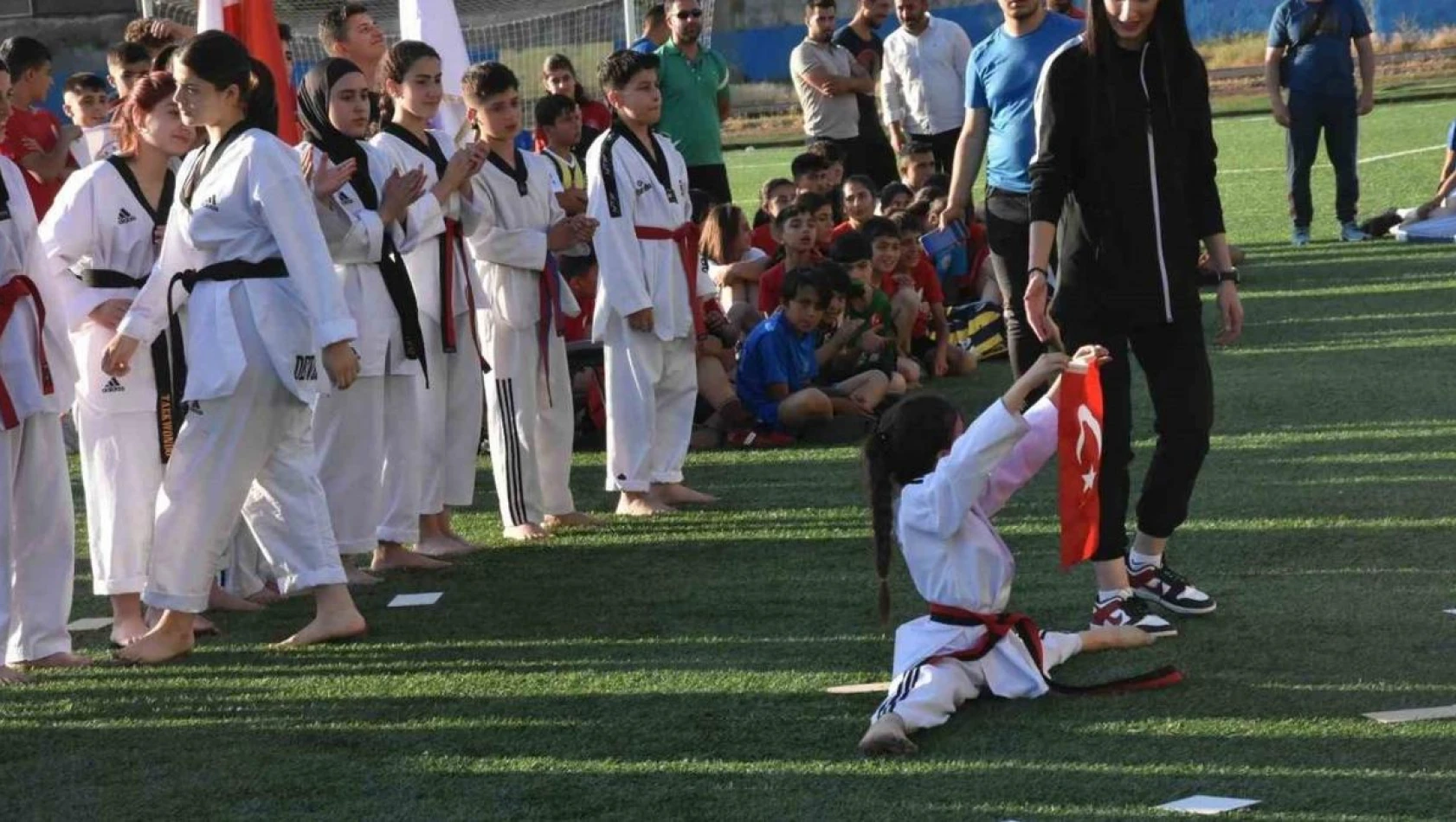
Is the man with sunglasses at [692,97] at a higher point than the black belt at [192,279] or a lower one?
higher

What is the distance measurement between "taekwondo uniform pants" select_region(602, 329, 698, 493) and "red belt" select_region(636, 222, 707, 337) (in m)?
0.19

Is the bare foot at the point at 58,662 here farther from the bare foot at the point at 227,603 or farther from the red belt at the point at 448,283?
the red belt at the point at 448,283

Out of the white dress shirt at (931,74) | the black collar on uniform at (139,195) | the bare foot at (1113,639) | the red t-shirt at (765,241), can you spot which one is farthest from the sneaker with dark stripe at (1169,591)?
the white dress shirt at (931,74)

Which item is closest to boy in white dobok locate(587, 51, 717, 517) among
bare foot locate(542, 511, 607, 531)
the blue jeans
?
bare foot locate(542, 511, 607, 531)

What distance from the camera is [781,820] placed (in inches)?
190

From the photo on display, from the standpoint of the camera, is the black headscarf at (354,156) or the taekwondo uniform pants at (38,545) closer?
the taekwondo uniform pants at (38,545)

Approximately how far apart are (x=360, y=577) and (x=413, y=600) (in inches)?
17.5

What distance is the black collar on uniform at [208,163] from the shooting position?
661cm

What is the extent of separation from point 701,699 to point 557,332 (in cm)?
317

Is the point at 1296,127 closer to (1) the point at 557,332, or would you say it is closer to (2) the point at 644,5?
(1) the point at 557,332

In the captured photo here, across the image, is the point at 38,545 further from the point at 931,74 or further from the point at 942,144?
the point at 942,144

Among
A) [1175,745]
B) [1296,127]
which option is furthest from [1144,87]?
[1296,127]

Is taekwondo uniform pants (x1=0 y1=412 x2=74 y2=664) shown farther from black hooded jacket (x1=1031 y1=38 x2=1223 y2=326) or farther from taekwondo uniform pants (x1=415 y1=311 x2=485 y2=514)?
black hooded jacket (x1=1031 y1=38 x2=1223 y2=326)

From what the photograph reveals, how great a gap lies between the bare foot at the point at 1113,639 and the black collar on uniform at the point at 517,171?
3413mm
